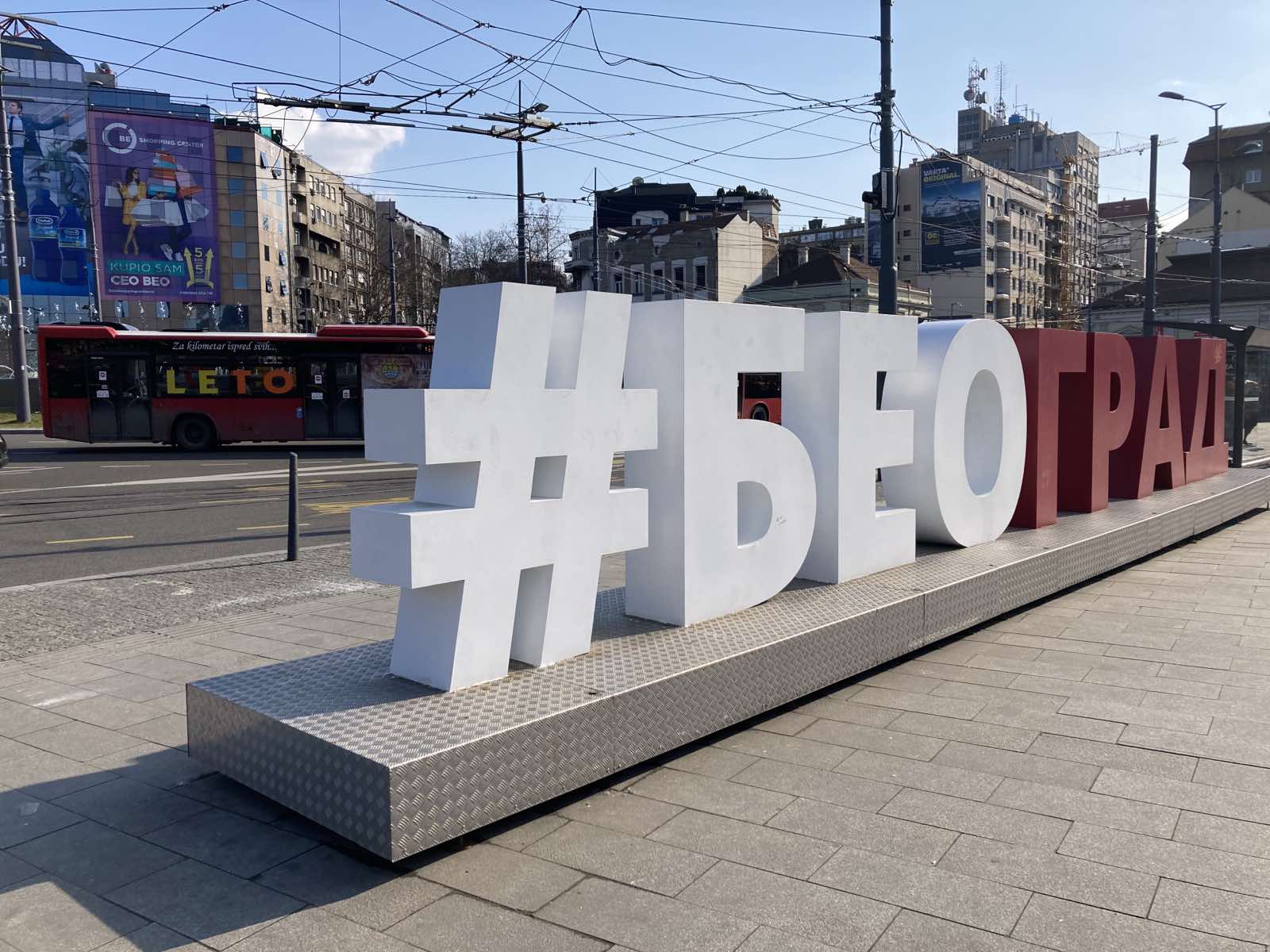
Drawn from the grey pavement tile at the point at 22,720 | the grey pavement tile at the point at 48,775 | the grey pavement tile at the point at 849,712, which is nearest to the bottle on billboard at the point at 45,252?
the grey pavement tile at the point at 22,720

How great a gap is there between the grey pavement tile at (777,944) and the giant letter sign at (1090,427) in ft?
23.7

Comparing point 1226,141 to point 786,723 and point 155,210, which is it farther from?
point 786,723

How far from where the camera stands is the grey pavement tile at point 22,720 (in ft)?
16.7

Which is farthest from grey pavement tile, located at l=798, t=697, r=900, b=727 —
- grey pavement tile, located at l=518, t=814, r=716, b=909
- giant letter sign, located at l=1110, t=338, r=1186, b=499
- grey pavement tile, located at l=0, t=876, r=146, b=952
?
giant letter sign, located at l=1110, t=338, r=1186, b=499

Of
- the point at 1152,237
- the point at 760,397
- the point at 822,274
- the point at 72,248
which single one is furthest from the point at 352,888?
the point at 72,248

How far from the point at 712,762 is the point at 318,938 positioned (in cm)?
196

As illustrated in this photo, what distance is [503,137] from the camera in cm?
1750

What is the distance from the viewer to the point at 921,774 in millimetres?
4340

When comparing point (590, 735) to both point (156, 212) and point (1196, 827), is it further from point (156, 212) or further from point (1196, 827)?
point (156, 212)

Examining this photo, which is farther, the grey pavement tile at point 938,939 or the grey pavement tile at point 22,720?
the grey pavement tile at point 22,720

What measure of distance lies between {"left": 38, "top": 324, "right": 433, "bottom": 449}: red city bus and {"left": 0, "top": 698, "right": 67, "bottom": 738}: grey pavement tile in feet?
61.3

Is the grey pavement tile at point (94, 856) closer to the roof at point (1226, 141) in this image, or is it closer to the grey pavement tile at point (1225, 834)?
the grey pavement tile at point (1225, 834)

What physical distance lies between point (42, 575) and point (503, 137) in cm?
1087

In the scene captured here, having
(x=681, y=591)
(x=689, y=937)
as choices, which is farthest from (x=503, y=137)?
(x=689, y=937)
